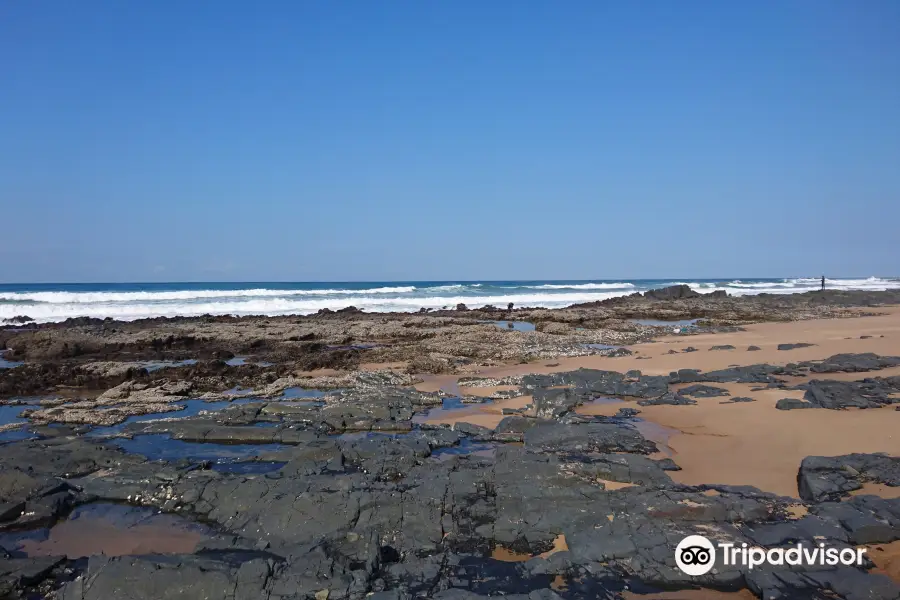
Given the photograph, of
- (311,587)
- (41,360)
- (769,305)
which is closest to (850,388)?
(311,587)

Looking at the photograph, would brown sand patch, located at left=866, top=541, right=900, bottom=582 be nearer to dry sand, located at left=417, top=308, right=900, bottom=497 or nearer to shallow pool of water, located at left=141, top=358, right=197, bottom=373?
dry sand, located at left=417, top=308, right=900, bottom=497

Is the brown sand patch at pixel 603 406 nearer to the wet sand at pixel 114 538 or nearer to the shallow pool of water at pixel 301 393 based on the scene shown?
the shallow pool of water at pixel 301 393

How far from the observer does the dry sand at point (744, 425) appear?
23.4 ft

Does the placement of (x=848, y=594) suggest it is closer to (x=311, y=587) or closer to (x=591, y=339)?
(x=311, y=587)

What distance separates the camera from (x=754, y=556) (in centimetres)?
480

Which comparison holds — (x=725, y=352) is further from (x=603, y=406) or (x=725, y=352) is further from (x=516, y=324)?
(x=516, y=324)

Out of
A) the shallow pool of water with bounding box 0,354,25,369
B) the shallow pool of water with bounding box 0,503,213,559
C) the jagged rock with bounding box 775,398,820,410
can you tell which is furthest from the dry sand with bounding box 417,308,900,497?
the shallow pool of water with bounding box 0,354,25,369

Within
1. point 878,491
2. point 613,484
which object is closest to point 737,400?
point 878,491

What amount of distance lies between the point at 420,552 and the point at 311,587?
1.18 m

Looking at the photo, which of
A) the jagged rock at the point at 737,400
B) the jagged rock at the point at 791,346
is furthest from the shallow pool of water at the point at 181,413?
the jagged rock at the point at 791,346

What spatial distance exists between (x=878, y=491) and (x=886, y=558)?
1551mm

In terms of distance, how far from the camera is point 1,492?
645cm

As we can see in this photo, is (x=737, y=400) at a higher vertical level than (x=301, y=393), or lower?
higher

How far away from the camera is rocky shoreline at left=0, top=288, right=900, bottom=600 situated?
459 cm
